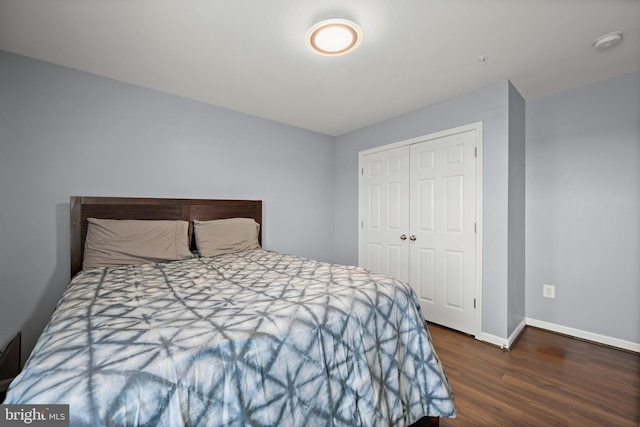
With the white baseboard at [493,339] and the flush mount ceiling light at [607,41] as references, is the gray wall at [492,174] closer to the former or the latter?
the white baseboard at [493,339]

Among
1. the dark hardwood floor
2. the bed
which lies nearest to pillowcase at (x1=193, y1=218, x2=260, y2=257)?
the bed

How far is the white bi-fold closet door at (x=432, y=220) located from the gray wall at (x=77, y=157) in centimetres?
152

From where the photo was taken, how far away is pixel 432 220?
116 inches

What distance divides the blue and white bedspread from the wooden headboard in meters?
0.75

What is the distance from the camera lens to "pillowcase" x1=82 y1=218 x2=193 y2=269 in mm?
2117

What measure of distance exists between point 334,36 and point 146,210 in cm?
220

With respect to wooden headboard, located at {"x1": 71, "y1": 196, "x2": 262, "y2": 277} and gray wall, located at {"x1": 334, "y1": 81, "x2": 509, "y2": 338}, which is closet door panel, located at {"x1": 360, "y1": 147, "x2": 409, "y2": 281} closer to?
gray wall, located at {"x1": 334, "y1": 81, "x2": 509, "y2": 338}

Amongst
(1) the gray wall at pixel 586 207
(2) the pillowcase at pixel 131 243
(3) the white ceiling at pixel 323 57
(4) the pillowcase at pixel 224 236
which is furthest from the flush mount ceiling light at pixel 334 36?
(1) the gray wall at pixel 586 207

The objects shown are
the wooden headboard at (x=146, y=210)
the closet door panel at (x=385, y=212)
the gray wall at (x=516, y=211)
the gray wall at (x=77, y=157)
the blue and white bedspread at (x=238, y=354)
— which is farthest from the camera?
the closet door panel at (x=385, y=212)

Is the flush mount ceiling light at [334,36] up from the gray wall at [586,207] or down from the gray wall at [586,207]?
up

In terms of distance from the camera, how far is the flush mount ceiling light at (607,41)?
1805 millimetres

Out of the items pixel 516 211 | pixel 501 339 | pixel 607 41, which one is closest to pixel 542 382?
pixel 501 339

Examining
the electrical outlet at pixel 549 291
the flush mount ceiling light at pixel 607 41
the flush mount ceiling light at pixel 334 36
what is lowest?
the electrical outlet at pixel 549 291

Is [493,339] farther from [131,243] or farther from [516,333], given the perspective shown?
[131,243]
